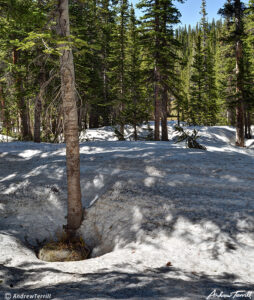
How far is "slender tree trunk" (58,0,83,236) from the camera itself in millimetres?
5812

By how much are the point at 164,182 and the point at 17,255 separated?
477cm

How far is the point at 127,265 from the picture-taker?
4770mm

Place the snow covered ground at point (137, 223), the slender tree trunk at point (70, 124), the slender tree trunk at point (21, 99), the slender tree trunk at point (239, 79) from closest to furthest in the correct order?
1. the snow covered ground at point (137, 223)
2. the slender tree trunk at point (70, 124)
3. the slender tree trunk at point (21, 99)
4. the slender tree trunk at point (239, 79)

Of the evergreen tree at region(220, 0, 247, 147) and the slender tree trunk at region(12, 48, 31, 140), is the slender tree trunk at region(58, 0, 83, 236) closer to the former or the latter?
the slender tree trunk at region(12, 48, 31, 140)

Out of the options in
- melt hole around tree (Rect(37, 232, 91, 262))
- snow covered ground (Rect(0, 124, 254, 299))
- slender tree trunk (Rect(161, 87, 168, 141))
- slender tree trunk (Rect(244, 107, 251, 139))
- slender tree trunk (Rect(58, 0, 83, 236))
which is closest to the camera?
snow covered ground (Rect(0, 124, 254, 299))

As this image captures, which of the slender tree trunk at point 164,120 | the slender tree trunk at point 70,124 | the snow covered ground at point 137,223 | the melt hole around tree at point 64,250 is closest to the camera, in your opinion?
the snow covered ground at point 137,223

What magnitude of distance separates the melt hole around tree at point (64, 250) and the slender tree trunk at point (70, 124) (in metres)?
0.37

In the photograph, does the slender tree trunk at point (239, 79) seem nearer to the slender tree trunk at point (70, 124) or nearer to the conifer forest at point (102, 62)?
the conifer forest at point (102, 62)

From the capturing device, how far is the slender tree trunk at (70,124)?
5.81 meters

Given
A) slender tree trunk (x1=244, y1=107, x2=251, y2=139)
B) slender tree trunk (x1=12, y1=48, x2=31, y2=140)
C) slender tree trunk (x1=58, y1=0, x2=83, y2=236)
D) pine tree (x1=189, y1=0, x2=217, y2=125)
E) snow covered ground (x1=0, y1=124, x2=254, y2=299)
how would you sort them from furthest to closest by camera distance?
1. pine tree (x1=189, y1=0, x2=217, y2=125)
2. slender tree trunk (x1=244, y1=107, x2=251, y2=139)
3. slender tree trunk (x1=12, y1=48, x2=31, y2=140)
4. slender tree trunk (x1=58, y1=0, x2=83, y2=236)
5. snow covered ground (x1=0, y1=124, x2=254, y2=299)

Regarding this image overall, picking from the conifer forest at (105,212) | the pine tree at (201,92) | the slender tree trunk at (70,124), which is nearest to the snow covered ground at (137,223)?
the conifer forest at (105,212)

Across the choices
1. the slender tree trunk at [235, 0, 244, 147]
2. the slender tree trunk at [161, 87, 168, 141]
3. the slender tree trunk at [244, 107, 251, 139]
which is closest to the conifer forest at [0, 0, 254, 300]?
the slender tree trunk at [235, 0, 244, 147]

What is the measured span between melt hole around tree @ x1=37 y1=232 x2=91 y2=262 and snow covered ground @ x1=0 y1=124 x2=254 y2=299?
255mm

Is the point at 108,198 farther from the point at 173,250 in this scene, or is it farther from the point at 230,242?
the point at 230,242
